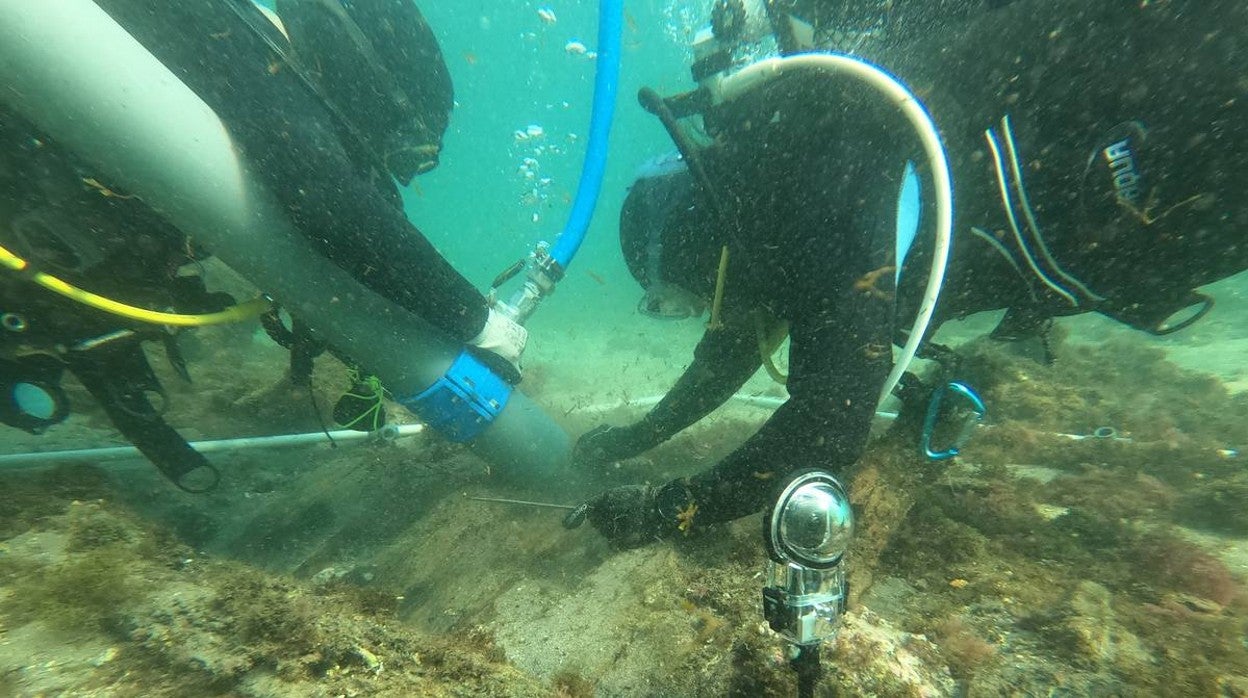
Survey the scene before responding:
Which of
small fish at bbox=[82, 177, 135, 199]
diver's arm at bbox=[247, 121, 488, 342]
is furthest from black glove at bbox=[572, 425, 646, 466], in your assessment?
small fish at bbox=[82, 177, 135, 199]

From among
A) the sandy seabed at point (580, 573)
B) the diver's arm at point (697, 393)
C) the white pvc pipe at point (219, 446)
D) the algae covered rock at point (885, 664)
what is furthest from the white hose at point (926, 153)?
the white pvc pipe at point (219, 446)

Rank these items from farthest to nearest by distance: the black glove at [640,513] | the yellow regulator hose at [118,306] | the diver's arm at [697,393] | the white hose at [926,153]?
the diver's arm at [697,393]
the black glove at [640,513]
the yellow regulator hose at [118,306]
the white hose at [926,153]

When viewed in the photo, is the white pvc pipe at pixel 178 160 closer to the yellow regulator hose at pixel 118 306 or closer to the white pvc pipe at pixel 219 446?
the yellow regulator hose at pixel 118 306

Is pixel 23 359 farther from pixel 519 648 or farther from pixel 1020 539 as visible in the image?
pixel 1020 539

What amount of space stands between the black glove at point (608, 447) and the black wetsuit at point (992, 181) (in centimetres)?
173

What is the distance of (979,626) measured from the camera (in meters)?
1.88

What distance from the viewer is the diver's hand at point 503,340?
3.35 m

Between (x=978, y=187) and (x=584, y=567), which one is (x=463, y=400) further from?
(x=978, y=187)

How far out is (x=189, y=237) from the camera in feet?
8.11

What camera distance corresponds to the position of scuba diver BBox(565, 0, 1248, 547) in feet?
6.14

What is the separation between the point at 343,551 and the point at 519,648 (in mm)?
1882

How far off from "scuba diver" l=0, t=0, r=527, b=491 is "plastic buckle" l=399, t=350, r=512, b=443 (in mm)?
231

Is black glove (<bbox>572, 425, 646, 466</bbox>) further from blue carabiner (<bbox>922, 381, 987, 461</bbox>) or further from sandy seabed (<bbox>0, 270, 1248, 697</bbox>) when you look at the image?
blue carabiner (<bbox>922, 381, 987, 461</bbox>)

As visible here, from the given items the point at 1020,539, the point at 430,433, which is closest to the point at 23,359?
the point at 430,433
